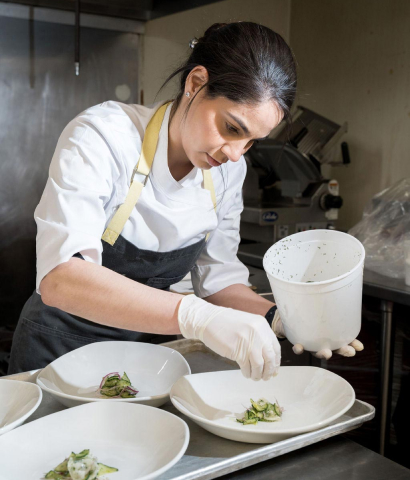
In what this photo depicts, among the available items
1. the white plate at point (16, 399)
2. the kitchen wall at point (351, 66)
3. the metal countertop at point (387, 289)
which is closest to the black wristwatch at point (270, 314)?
the white plate at point (16, 399)

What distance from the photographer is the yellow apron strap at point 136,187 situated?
138cm

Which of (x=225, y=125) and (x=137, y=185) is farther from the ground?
(x=225, y=125)

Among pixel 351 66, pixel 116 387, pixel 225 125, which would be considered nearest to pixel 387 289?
pixel 225 125

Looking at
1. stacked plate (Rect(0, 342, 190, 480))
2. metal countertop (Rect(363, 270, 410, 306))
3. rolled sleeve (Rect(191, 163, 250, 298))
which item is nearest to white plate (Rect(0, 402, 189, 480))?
stacked plate (Rect(0, 342, 190, 480))

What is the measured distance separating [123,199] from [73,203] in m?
0.22

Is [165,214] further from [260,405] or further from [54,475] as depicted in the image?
[54,475]

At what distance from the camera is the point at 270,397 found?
3.85ft

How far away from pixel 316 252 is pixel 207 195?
1.34 ft

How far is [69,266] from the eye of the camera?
1128 millimetres

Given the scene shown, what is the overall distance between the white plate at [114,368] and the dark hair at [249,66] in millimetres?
600

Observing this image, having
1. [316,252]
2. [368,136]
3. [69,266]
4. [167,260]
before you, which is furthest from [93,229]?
[368,136]

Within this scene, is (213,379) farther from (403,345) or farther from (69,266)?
(403,345)

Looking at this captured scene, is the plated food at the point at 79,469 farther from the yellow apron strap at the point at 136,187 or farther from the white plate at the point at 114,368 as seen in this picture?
the yellow apron strap at the point at 136,187

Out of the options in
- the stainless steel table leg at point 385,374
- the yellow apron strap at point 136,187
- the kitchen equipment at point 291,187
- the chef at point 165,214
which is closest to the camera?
the chef at point 165,214
